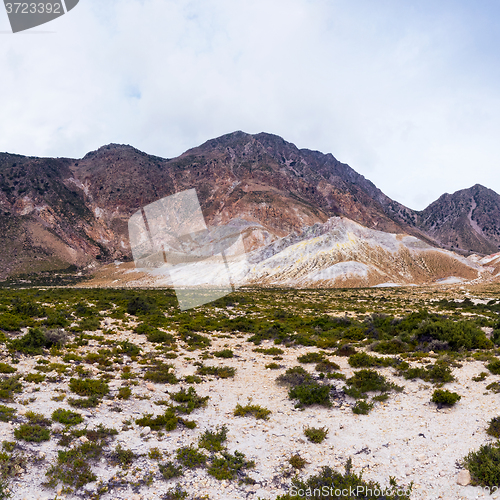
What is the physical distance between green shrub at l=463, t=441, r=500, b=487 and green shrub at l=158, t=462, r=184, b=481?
5515 mm

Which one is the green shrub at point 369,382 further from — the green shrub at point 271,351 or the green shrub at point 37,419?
the green shrub at point 37,419

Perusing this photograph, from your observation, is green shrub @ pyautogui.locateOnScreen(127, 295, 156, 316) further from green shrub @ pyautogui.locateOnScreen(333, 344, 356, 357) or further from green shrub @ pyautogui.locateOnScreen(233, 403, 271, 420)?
green shrub @ pyautogui.locateOnScreen(233, 403, 271, 420)

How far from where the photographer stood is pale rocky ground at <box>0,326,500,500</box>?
19.0 feet

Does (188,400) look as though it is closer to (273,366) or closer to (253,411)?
(253,411)

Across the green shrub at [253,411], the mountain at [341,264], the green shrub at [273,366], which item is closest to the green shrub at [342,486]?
the green shrub at [253,411]

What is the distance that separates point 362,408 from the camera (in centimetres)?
888

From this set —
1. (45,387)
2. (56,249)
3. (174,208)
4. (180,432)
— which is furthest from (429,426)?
(174,208)

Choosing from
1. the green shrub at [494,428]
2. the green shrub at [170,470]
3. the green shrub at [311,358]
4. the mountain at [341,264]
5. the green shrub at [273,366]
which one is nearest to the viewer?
the green shrub at [170,470]

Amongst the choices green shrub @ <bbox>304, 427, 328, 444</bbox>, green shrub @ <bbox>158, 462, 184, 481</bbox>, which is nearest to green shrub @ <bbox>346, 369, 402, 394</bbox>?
green shrub @ <bbox>304, 427, 328, 444</bbox>

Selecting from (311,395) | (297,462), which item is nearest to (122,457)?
(297,462)

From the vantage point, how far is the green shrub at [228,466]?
6.12 meters

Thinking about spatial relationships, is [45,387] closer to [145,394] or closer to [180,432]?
[145,394]

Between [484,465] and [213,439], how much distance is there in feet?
18.0

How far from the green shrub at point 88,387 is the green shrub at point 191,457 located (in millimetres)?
3686
